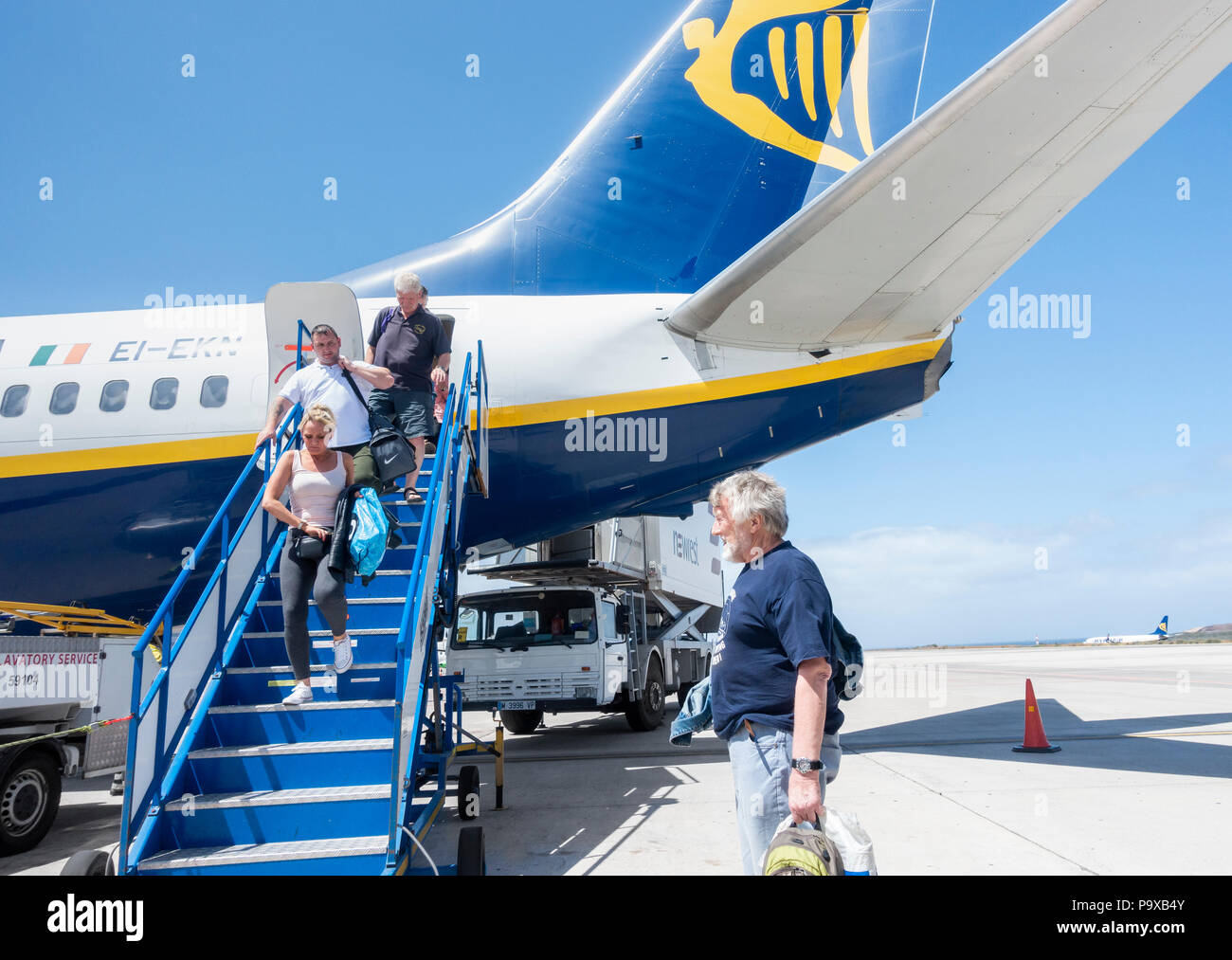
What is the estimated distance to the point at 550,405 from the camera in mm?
8469

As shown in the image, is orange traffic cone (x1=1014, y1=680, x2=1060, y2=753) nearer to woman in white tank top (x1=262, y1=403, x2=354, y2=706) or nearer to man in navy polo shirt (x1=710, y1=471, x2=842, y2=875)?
man in navy polo shirt (x1=710, y1=471, x2=842, y2=875)

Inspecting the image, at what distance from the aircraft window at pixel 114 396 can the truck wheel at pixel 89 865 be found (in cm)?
563

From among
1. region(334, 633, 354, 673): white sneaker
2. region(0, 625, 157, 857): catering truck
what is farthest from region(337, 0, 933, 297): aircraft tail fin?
region(334, 633, 354, 673): white sneaker

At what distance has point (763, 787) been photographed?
2980mm

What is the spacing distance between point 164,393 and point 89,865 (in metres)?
5.67

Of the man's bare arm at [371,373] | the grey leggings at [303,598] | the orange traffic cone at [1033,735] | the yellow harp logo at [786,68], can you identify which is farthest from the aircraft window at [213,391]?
the orange traffic cone at [1033,735]

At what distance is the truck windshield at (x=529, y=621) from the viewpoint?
12031 millimetres

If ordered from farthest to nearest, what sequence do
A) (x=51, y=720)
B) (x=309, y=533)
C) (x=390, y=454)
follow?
1. (x=51, y=720)
2. (x=390, y=454)
3. (x=309, y=533)

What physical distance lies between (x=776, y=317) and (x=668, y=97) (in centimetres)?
368

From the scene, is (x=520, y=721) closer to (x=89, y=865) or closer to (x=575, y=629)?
(x=575, y=629)

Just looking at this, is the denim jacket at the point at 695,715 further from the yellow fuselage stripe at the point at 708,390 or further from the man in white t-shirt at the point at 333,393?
the yellow fuselage stripe at the point at 708,390

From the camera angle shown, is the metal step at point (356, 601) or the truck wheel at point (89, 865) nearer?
the truck wheel at point (89, 865)

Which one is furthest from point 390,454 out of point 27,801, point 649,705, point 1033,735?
point 649,705
